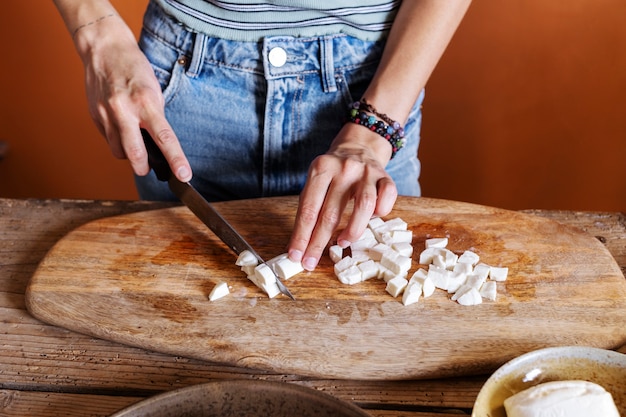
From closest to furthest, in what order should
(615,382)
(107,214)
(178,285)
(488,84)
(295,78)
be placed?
(615,382)
(178,285)
(295,78)
(107,214)
(488,84)

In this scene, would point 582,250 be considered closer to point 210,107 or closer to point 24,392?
point 210,107

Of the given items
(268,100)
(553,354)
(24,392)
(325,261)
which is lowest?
(24,392)

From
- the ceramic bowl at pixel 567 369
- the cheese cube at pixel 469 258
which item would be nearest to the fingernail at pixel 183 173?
the cheese cube at pixel 469 258

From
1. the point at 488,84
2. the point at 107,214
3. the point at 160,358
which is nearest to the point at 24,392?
the point at 160,358

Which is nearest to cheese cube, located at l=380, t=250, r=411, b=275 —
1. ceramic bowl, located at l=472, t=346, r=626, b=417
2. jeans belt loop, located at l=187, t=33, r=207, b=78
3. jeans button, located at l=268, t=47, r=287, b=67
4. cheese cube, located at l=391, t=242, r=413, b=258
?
cheese cube, located at l=391, t=242, r=413, b=258

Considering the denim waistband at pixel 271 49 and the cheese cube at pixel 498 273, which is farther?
the denim waistband at pixel 271 49

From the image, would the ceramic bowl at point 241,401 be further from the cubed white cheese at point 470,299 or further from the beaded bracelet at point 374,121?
the beaded bracelet at point 374,121

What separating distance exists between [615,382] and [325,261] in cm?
54

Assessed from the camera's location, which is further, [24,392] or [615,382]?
[24,392]

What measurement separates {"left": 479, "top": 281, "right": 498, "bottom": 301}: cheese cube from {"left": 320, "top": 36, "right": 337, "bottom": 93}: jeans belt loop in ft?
1.73

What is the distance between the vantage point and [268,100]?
52.0 inches

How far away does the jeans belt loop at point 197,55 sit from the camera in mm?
1312

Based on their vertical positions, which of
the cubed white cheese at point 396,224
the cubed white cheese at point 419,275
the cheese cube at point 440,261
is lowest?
the cubed white cheese at point 419,275

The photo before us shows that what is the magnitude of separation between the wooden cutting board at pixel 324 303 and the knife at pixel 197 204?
4cm
